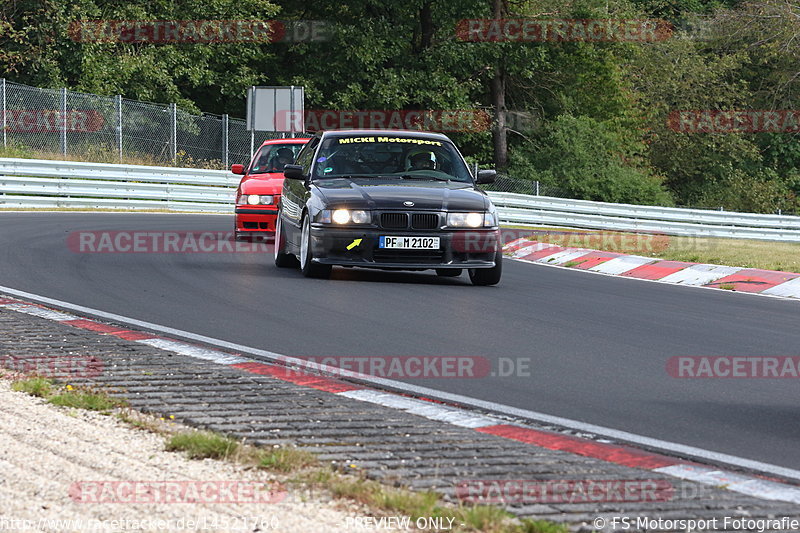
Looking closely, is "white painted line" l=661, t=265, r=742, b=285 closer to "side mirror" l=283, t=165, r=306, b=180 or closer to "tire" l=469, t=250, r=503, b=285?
"tire" l=469, t=250, r=503, b=285

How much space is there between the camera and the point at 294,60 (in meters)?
46.7

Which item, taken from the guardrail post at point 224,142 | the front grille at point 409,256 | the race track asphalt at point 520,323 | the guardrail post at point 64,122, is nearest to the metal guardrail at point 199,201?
the guardrail post at point 64,122

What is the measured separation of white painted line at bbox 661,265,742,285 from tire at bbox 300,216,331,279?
4.36m

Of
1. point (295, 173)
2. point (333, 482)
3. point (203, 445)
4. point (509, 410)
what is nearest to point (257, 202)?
point (295, 173)

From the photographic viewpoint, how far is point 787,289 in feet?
45.4

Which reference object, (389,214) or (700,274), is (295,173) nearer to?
(389,214)

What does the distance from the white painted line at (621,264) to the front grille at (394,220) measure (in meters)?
4.58

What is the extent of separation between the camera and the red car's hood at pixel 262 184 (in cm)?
1798

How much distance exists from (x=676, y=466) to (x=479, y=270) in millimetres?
7883

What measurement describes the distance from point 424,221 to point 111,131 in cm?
1987

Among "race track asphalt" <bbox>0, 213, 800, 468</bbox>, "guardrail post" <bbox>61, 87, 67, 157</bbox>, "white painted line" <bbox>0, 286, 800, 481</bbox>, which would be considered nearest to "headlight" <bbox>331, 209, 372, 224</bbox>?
"race track asphalt" <bbox>0, 213, 800, 468</bbox>

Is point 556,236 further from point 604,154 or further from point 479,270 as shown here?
point 604,154

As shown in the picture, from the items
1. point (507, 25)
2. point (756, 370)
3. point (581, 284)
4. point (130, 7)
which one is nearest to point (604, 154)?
point (507, 25)

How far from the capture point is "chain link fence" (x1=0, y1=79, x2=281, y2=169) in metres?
29.0
